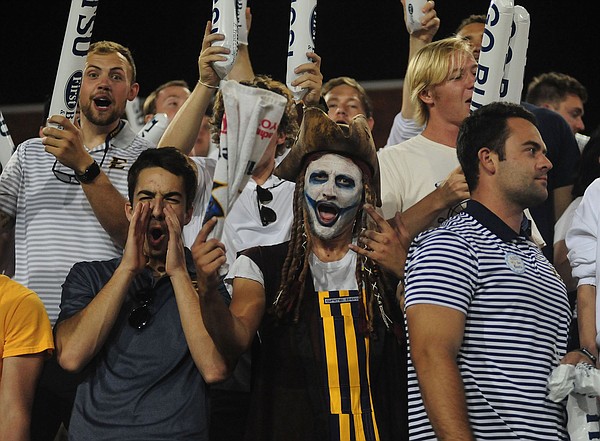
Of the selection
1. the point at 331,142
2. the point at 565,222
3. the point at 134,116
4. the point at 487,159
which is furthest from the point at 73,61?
the point at 134,116

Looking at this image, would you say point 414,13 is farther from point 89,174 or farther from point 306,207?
point 89,174

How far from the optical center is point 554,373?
2953mm

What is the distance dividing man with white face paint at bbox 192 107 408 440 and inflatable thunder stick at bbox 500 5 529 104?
57 cm

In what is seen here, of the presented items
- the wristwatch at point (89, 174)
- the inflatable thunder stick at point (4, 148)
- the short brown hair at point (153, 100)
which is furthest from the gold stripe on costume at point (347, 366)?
the short brown hair at point (153, 100)

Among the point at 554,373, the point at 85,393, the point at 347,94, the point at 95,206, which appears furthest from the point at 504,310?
the point at 347,94

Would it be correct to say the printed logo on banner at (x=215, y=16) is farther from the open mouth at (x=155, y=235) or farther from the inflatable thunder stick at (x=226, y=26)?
the open mouth at (x=155, y=235)

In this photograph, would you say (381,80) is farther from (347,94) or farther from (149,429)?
(149,429)

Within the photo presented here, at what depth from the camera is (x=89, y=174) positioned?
12.4ft

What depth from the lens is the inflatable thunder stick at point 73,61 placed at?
12.5 feet

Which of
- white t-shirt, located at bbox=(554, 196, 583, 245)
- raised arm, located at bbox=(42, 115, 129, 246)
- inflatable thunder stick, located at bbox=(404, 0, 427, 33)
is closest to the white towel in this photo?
raised arm, located at bbox=(42, 115, 129, 246)

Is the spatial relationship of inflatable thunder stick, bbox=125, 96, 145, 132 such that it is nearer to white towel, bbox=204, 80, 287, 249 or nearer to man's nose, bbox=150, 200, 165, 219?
man's nose, bbox=150, 200, 165, 219

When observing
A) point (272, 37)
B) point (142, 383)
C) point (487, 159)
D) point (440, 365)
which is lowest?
point (142, 383)

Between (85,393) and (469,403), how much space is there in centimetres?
118

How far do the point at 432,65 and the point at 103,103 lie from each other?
1.27 meters
